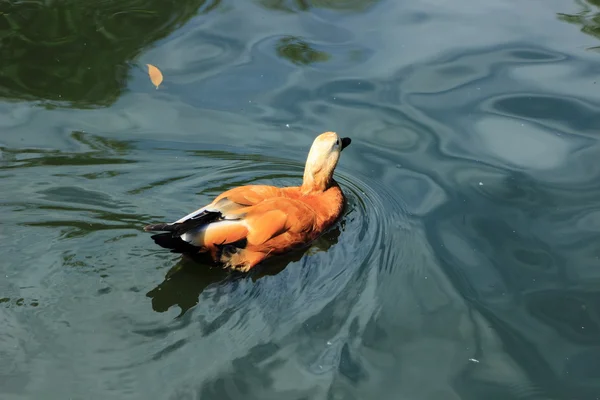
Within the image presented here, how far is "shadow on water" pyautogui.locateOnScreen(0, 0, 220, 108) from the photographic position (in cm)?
686

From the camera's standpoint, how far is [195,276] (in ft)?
16.3

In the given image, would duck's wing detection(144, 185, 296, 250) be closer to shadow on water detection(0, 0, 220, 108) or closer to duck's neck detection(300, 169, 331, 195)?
duck's neck detection(300, 169, 331, 195)

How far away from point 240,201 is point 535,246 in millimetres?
2130

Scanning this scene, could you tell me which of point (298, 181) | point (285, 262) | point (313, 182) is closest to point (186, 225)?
point (285, 262)

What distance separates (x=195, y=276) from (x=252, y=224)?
53cm

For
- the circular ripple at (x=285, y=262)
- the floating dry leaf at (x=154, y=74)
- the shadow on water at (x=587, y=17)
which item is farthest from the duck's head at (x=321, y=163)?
the shadow on water at (x=587, y=17)

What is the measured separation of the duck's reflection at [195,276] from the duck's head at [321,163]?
1.72 feet

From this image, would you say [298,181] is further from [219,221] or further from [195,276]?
[195,276]

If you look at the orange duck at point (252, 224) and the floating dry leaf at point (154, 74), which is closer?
the orange duck at point (252, 224)

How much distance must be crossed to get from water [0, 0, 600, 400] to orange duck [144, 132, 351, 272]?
15cm

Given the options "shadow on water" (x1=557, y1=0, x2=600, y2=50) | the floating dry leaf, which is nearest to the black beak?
the floating dry leaf

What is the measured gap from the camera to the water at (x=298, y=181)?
13.8ft

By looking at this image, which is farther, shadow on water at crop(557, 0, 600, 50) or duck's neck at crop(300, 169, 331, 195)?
shadow on water at crop(557, 0, 600, 50)

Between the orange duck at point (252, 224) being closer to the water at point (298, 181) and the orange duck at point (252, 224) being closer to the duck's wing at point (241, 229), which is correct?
the duck's wing at point (241, 229)
